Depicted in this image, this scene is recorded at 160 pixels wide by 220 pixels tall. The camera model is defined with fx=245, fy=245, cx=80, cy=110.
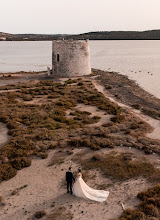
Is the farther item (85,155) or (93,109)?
(93,109)

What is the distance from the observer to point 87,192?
10625mm

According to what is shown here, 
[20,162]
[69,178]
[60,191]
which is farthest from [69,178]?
[20,162]

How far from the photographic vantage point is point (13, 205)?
10.3 meters

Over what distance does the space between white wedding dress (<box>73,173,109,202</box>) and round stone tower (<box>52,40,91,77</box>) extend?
1300 inches

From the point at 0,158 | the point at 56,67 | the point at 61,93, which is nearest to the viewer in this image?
the point at 0,158

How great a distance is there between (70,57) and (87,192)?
33.2m

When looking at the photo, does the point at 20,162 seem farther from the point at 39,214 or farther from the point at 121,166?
the point at 121,166

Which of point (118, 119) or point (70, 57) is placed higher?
point (70, 57)

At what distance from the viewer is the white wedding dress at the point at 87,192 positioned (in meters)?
10.5

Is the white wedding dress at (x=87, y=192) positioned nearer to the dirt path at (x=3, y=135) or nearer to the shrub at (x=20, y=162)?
the shrub at (x=20, y=162)

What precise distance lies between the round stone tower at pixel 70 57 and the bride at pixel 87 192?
3300cm

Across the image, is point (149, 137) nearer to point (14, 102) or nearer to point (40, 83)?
point (14, 102)

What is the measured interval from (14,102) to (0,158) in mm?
13554

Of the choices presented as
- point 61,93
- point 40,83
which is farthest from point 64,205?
point 40,83
